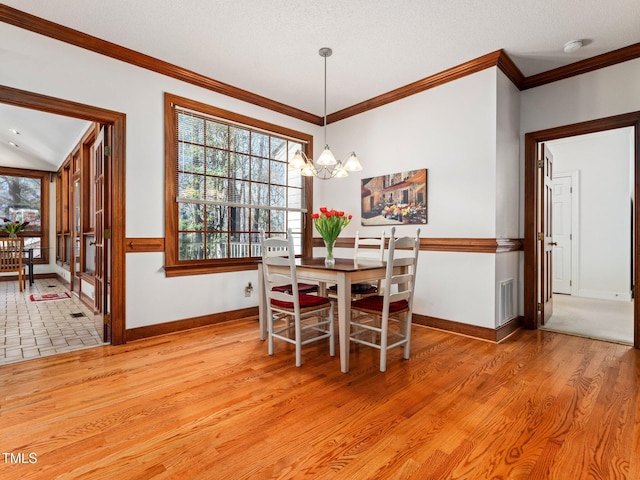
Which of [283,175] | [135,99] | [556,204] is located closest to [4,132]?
[135,99]

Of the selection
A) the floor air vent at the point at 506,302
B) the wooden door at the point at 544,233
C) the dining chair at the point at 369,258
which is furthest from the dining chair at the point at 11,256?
the wooden door at the point at 544,233

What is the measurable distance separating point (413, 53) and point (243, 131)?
2.10 metres

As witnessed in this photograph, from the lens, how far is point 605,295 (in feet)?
16.9

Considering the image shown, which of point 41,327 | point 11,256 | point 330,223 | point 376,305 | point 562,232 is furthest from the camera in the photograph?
point 11,256

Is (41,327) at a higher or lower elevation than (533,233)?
lower

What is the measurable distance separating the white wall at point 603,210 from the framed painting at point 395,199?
335 centimetres

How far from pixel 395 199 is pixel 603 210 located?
3822mm

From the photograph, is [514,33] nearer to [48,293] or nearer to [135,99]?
[135,99]

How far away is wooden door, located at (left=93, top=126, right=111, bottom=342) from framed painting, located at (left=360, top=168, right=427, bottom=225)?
287 cm

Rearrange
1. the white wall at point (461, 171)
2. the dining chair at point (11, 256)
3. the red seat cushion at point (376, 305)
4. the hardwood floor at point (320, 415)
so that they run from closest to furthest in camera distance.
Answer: the hardwood floor at point (320, 415) < the red seat cushion at point (376, 305) < the white wall at point (461, 171) < the dining chair at point (11, 256)

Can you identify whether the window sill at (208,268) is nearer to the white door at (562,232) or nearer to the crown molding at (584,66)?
the crown molding at (584,66)

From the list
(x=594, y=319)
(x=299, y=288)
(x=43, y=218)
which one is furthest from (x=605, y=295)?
(x=43, y=218)

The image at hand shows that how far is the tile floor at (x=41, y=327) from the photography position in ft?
9.18

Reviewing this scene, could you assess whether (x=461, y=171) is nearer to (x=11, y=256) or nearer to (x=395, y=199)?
(x=395, y=199)
